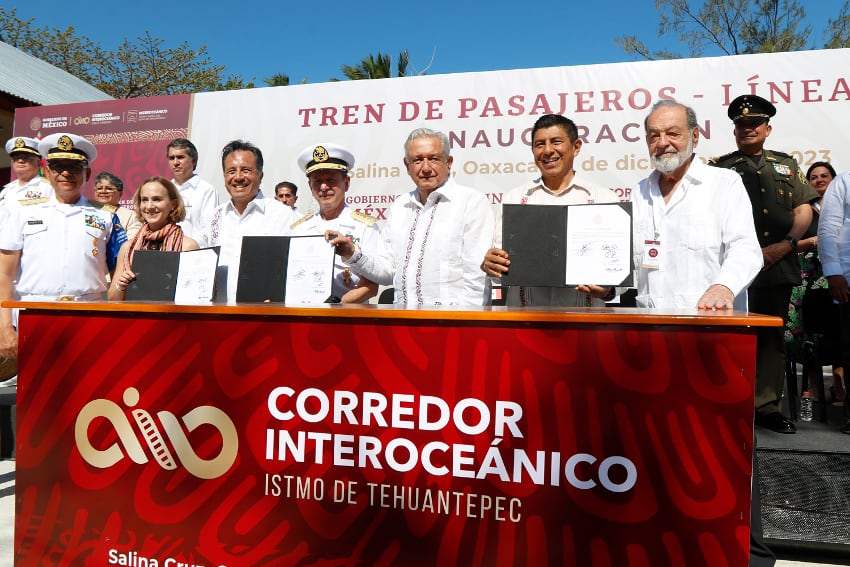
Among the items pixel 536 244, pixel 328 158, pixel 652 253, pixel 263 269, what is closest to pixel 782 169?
pixel 652 253

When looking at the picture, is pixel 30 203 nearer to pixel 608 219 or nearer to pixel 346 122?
pixel 346 122

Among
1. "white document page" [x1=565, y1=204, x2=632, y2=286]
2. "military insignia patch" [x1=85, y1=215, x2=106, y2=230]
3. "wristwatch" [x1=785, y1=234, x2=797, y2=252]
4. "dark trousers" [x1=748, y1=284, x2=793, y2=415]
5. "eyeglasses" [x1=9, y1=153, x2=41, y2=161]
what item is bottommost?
"dark trousers" [x1=748, y1=284, x2=793, y2=415]

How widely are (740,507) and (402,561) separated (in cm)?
86

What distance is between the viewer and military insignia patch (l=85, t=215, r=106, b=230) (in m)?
3.42

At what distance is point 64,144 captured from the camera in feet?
11.0

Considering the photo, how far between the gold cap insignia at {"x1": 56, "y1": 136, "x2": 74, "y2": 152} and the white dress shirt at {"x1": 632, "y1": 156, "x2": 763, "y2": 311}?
2880 millimetres

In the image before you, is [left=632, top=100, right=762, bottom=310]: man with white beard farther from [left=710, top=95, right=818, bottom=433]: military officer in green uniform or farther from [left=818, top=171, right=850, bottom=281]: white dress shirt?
[left=818, top=171, right=850, bottom=281]: white dress shirt

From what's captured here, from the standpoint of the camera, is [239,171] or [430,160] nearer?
[430,160]

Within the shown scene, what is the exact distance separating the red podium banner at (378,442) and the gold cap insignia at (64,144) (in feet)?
5.29

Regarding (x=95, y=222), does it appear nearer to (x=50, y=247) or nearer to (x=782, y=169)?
(x=50, y=247)

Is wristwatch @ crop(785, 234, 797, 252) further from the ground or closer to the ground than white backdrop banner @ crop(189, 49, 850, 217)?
closer to the ground

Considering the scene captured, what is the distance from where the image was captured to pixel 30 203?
3350 mm

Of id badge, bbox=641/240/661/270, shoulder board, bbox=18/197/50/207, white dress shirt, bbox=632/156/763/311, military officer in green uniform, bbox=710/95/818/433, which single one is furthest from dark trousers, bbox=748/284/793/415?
shoulder board, bbox=18/197/50/207

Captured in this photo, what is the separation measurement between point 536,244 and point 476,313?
25.6 inches
